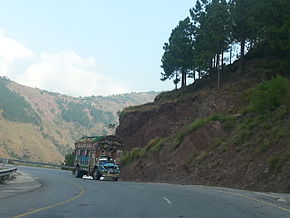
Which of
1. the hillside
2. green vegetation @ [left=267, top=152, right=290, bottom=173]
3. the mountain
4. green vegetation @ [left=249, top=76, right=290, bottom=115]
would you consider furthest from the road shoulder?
the mountain

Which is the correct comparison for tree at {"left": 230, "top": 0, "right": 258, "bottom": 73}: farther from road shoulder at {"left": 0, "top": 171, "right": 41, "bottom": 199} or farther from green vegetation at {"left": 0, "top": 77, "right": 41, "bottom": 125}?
green vegetation at {"left": 0, "top": 77, "right": 41, "bottom": 125}

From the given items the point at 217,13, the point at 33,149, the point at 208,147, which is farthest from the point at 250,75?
the point at 33,149

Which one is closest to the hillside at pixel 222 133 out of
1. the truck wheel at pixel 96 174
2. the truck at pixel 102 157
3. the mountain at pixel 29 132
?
the truck at pixel 102 157

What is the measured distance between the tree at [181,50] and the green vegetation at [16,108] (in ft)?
369

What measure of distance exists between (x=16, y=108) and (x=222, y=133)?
472 ft

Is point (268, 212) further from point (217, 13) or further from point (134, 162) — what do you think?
point (217, 13)

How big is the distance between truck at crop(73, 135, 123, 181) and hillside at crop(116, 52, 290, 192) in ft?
19.4

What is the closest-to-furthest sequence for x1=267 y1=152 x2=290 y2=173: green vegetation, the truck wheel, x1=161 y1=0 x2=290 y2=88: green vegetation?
1. x1=267 y1=152 x2=290 y2=173: green vegetation
2. the truck wheel
3. x1=161 y1=0 x2=290 y2=88: green vegetation

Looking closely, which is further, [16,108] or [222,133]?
[16,108]

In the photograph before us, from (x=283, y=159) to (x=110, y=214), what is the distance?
61.9 ft

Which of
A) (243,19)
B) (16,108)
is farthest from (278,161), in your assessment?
(16,108)

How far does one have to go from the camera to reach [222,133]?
1591 inches

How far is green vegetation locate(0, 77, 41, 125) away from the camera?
16100cm

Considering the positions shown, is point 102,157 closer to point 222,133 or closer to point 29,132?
point 222,133
